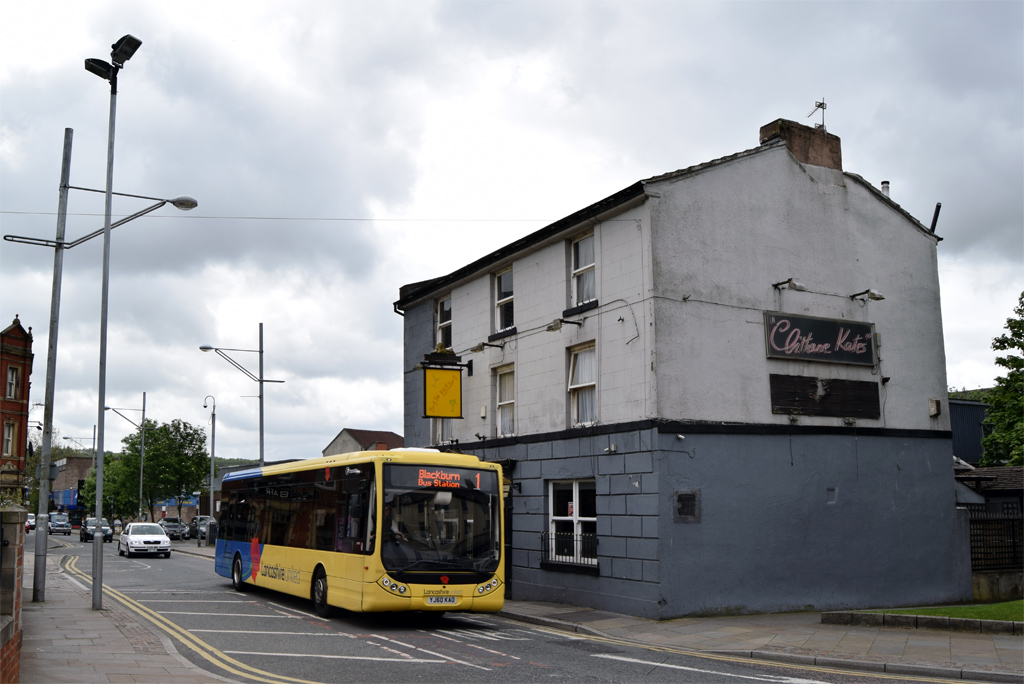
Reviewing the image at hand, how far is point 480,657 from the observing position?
12125 millimetres

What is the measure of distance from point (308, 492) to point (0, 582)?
8662mm

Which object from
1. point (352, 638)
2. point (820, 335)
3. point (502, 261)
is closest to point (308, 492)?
point (352, 638)

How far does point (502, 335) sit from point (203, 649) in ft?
38.1

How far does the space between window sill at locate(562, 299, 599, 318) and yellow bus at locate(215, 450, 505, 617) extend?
4.73 metres

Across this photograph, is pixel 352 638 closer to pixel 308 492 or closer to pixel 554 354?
pixel 308 492

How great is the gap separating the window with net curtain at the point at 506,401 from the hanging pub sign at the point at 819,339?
6553 mm

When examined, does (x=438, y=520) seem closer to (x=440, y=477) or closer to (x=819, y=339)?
(x=440, y=477)

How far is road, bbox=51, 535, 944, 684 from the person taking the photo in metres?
10.7

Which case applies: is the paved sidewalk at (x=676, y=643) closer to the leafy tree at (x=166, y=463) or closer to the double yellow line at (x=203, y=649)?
the double yellow line at (x=203, y=649)

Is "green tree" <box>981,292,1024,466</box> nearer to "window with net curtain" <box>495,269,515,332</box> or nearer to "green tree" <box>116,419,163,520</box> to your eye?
"window with net curtain" <box>495,269,515,332</box>

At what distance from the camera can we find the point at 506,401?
73.7 feet

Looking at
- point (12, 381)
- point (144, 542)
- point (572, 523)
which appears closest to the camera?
point (572, 523)

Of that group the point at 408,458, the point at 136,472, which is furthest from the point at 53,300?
the point at 136,472

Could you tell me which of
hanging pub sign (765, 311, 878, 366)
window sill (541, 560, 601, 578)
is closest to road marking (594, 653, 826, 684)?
window sill (541, 560, 601, 578)
